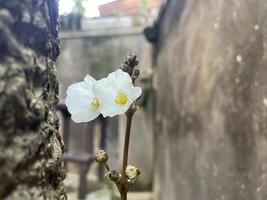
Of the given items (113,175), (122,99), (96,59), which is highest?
(96,59)

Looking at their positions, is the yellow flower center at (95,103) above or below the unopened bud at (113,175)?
above

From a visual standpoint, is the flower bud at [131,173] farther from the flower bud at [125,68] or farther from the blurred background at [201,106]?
the blurred background at [201,106]

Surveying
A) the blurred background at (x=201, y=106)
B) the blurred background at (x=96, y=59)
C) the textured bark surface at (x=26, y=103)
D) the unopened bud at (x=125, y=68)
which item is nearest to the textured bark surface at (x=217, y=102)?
the blurred background at (x=201, y=106)

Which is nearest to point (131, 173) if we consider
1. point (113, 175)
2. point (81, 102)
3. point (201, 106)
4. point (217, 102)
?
point (113, 175)

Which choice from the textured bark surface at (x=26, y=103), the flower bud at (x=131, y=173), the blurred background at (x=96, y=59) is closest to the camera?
the textured bark surface at (x=26, y=103)

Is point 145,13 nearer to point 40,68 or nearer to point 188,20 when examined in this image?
point 188,20

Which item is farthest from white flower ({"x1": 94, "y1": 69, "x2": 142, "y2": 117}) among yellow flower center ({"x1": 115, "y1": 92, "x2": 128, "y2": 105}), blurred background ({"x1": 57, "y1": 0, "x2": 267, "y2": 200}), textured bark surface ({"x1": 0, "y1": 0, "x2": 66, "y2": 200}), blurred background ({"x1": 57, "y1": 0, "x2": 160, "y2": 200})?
blurred background ({"x1": 57, "y1": 0, "x2": 160, "y2": 200})

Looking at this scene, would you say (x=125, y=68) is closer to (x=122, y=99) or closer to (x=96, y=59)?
(x=122, y=99)
